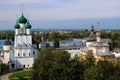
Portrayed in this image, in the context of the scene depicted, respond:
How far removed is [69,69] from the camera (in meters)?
26.4

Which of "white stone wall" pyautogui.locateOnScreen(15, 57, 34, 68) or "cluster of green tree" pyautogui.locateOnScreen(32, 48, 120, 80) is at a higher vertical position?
"cluster of green tree" pyautogui.locateOnScreen(32, 48, 120, 80)

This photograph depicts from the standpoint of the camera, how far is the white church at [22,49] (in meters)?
46.4

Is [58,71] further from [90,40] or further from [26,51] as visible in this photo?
[90,40]

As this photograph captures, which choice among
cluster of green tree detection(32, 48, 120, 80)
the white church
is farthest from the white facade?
cluster of green tree detection(32, 48, 120, 80)

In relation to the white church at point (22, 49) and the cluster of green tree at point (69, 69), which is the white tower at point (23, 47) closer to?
the white church at point (22, 49)

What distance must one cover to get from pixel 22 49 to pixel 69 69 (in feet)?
69.3

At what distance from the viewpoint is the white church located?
1826 inches

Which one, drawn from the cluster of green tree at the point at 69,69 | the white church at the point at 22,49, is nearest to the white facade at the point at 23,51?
the white church at the point at 22,49

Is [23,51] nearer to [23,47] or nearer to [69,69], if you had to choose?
[23,47]

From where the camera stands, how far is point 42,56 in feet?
96.3

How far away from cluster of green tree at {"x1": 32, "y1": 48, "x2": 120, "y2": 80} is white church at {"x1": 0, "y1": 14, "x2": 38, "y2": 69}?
1819 centimetres

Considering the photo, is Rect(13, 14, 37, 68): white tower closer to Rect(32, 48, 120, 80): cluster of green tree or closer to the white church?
the white church

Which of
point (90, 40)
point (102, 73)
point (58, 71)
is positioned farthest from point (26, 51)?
point (102, 73)

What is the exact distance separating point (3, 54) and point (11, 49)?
2.62m
